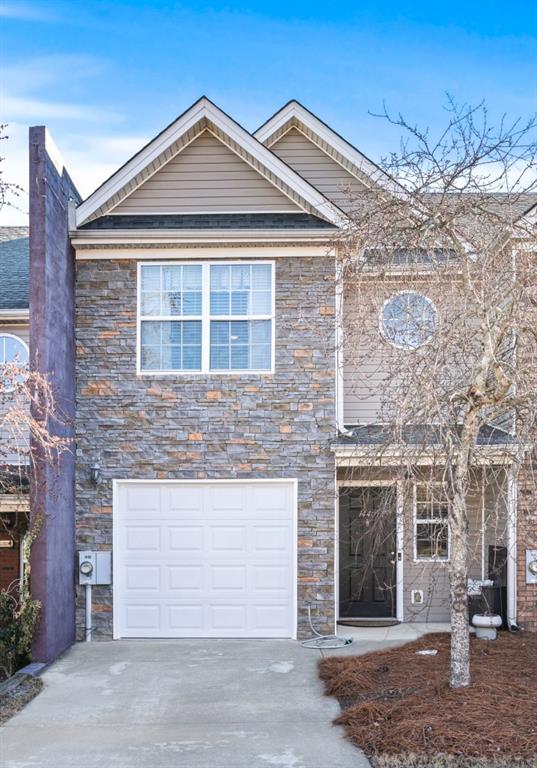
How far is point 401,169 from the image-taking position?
7.88 m

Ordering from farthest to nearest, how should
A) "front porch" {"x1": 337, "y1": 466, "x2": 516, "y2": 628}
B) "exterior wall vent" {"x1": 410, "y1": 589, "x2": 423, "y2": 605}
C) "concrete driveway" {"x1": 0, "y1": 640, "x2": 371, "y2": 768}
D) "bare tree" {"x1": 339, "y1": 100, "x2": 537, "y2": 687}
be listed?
1. "exterior wall vent" {"x1": 410, "y1": 589, "x2": 423, "y2": 605}
2. "front porch" {"x1": 337, "y1": 466, "x2": 516, "y2": 628}
3. "bare tree" {"x1": 339, "y1": 100, "x2": 537, "y2": 687}
4. "concrete driveway" {"x1": 0, "y1": 640, "x2": 371, "y2": 768}

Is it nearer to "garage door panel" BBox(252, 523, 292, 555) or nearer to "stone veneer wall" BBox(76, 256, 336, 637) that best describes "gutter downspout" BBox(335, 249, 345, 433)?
"stone veneer wall" BBox(76, 256, 336, 637)

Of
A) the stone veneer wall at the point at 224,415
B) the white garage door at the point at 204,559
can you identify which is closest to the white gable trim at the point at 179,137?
the stone veneer wall at the point at 224,415

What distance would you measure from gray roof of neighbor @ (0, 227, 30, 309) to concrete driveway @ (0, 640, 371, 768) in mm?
5872

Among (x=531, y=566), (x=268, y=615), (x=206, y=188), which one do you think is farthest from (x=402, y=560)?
(x=206, y=188)

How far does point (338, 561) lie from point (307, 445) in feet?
7.71

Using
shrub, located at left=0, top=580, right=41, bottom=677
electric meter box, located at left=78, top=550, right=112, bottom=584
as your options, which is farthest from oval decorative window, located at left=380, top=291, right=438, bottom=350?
shrub, located at left=0, top=580, right=41, bottom=677

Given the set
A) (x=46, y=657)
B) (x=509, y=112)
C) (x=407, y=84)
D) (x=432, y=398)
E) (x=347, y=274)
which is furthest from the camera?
(x=407, y=84)

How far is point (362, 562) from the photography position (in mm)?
12391

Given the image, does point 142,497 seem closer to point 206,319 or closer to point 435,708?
point 206,319

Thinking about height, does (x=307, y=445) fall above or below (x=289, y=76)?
below

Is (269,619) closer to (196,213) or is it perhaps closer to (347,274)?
(347,274)

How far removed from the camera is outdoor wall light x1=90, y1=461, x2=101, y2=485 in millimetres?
11031

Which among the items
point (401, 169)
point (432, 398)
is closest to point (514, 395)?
point (432, 398)
